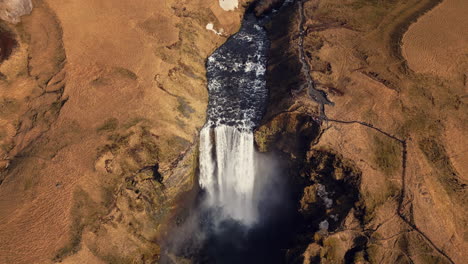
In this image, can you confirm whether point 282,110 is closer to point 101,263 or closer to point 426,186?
point 426,186

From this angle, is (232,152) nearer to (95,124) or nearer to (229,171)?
(229,171)

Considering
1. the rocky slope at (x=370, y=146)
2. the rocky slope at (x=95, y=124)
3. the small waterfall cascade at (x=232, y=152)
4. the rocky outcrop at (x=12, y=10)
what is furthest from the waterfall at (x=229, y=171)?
the rocky outcrop at (x=12, y=10)

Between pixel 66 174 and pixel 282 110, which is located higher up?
pixel 282 110

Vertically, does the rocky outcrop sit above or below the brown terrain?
above

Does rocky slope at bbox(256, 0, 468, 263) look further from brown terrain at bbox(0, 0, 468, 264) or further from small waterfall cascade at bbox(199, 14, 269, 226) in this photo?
small waterfall cascade at bbox(199, 14, 269, 226)

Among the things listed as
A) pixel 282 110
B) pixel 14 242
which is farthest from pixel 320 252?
pixel 14 242

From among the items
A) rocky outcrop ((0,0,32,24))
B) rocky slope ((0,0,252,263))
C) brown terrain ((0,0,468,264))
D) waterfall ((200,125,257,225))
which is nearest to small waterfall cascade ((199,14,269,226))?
waterfall ((200,125,257,225))

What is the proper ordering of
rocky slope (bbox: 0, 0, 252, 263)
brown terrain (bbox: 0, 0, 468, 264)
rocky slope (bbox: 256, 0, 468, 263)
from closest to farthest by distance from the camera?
rocky slope (bbox: 256, 0, 468, 263) → brown terrain (bbox: 0, 0, 468, 264) → rocky slope (bbox: 0, 0, 252, 263)

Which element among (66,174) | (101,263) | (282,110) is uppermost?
(282,110)
